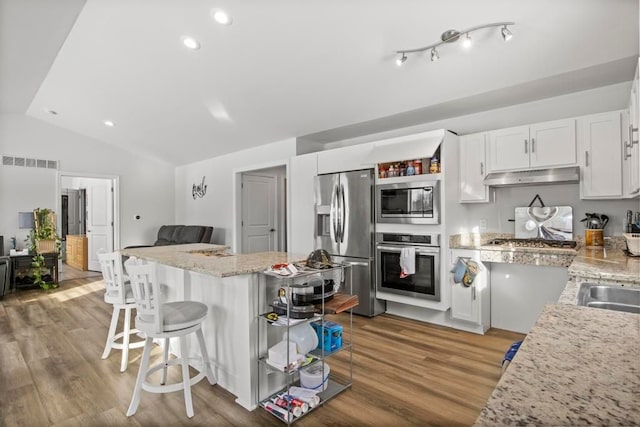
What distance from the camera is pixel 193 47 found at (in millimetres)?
3412

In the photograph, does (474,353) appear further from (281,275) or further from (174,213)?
(174,213)

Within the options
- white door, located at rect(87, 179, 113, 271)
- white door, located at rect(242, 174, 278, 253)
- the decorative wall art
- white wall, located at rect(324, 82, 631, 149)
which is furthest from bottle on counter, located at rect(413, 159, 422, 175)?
white door, located at rect(87, 179, 113, 271)

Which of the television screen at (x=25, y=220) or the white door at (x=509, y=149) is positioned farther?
the television screen at (x=25, y=220)

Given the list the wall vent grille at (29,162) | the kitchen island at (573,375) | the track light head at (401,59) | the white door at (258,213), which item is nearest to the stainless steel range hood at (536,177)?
the track light head at (401,59)

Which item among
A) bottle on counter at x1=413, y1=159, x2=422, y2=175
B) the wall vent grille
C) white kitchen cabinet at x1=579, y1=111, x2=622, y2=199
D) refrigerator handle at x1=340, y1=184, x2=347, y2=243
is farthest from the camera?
the wall vent grille

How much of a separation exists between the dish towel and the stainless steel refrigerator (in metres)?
0.44

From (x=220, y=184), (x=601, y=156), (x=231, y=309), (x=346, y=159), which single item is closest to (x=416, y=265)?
(x=346, y=159)

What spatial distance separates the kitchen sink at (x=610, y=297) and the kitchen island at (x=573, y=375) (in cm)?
60

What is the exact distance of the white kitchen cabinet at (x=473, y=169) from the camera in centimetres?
354

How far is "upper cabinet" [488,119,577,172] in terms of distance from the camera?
10.0 feet

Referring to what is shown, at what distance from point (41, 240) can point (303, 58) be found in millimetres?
5736

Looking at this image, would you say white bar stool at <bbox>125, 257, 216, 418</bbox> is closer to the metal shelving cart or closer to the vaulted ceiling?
the metal shelving cart

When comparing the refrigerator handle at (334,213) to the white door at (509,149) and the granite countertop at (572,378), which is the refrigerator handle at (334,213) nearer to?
the white door at (509,149)

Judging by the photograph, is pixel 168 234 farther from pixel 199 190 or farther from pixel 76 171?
pixel 76 171
